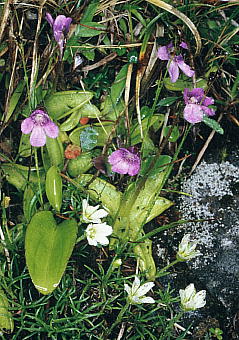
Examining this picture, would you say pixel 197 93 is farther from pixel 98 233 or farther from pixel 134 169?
pixel 98 233

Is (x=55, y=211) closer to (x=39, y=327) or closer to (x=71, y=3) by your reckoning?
(x=39, y=327)

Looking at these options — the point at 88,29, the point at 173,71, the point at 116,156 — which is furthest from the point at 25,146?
the point at 173,71

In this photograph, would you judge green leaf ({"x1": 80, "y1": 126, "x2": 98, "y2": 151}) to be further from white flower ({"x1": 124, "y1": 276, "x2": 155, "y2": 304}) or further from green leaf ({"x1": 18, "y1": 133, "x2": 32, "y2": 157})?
white flower ({"x1": 124, "y1": 276, "x2": 155, "y2": 304})

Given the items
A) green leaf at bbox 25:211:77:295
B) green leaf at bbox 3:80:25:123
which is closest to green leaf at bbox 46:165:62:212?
green leaf at bbox 25:211:77:295

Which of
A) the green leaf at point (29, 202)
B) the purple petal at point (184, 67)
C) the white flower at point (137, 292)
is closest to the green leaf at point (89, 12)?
the purple petal at point (184, 67)

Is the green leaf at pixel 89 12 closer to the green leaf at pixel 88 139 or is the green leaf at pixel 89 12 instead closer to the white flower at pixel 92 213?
the green leaf at pixel 88 139
